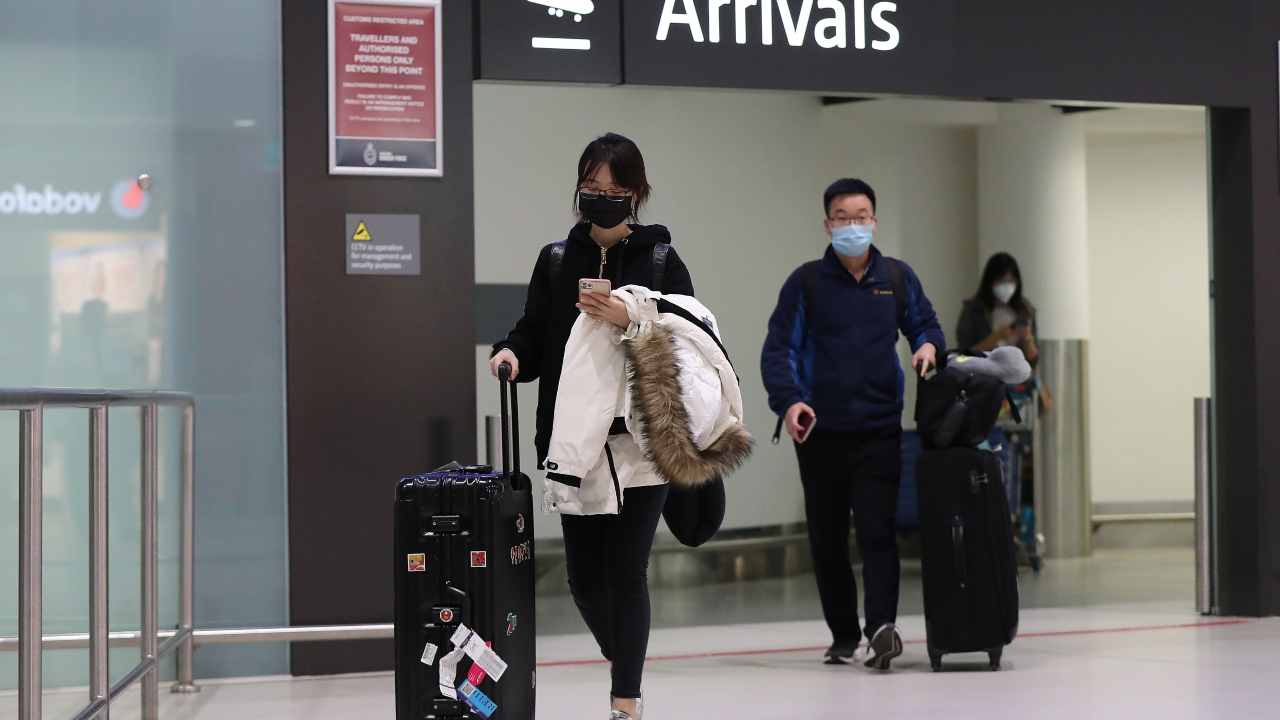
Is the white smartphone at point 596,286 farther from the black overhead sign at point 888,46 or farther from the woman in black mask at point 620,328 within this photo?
the black overhead sign at point 888,46

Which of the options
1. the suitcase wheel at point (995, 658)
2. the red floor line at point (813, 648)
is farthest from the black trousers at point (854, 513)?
the red floor line at point (813, 648)

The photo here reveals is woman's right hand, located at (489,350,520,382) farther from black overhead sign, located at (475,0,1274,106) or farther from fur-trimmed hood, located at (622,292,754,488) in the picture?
black overhead sign, located at (475,0,1274,106)

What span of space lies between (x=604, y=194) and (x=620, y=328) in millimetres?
296

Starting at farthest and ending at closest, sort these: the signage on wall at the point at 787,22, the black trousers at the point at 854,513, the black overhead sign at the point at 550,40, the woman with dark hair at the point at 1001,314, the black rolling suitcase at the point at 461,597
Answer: the woman with dark hair at the point at 1001,314
the signage on wall at the point at 787,22
the black overhead sign at the point at 550,40
the black trousers at the point at 854,513
the black rolling suitcase at the point at 461,597

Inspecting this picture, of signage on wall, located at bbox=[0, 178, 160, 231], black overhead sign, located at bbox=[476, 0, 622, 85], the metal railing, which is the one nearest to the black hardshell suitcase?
black overhead sign, located at bbox=[476, 0, 622, 85]

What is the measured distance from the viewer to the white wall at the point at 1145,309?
9828 mm

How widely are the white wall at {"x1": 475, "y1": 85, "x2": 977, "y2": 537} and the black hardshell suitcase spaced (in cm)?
290

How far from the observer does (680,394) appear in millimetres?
3471

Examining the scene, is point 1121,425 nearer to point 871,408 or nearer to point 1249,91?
point 1249,91

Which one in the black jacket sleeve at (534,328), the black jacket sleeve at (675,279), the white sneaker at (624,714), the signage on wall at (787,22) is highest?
the signage on wall at (787,22)

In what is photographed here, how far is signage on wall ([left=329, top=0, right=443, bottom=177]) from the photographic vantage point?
5.03m

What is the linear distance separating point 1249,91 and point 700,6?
2179 millimetres

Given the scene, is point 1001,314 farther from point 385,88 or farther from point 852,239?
point 385,88

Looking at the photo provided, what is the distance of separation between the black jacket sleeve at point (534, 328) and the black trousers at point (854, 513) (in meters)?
1.44
